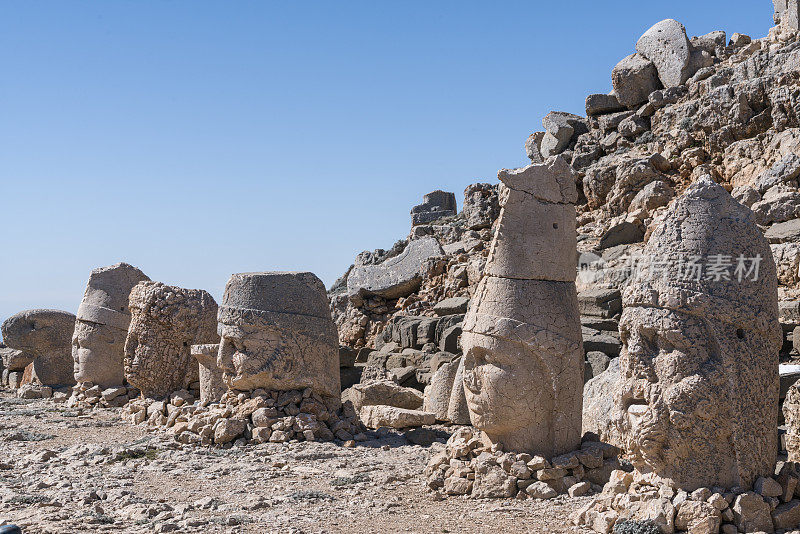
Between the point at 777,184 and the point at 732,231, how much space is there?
1008cm

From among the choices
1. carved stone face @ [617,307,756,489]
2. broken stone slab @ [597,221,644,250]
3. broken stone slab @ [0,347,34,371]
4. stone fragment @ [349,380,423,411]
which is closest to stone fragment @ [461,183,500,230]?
broken stone slab @ [597,221,644,250]

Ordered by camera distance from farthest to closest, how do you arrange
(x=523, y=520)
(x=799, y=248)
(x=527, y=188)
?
(x=799, y=248) < (x=527, y=188) < (x=523, y=520)

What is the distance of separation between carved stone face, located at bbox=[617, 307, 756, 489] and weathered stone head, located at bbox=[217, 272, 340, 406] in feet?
17.0

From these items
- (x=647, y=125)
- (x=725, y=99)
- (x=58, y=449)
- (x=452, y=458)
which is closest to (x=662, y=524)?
(x=452, y=458)

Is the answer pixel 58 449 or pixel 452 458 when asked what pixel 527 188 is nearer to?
pixel 452 458

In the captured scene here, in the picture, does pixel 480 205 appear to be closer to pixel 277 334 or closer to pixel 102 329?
pixel 102 329

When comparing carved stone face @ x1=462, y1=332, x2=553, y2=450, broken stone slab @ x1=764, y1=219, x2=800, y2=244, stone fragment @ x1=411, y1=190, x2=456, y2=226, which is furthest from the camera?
stone fragment @ x1=411, y1=190, x2=456, y2=226

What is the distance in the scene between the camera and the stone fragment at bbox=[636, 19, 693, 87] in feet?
70.8

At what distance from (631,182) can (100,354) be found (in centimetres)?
1165

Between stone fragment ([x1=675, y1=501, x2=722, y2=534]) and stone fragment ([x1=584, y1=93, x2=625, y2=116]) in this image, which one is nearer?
stone fragment ([x1=675, y1=501, x2=722, y2=534])

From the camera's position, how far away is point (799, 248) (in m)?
11.1

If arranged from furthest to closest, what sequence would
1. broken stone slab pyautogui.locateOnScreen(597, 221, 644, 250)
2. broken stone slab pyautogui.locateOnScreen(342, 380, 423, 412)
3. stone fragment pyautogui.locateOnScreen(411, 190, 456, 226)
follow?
stone fragment pyautogui.locateOnScreen(411, 190, 456, 226)
broken stone slab pyautogui.locateOnScreen(597, 221, 644, 250)
broken stone slab pyautogui.locateOnScreen(342, 380, 423, 412)

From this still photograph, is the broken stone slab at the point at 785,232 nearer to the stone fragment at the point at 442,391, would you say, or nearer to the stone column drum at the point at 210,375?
the stone fragment at the point at 442,391

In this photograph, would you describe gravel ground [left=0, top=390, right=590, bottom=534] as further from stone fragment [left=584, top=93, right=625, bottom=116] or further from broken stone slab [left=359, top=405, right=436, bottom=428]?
stone fragment [left=584, top=93, right=625, bottom=116]
